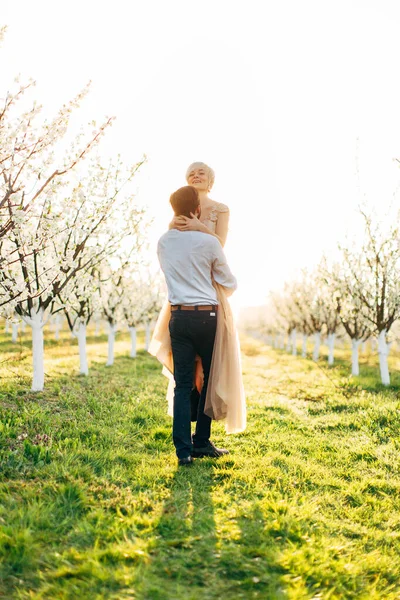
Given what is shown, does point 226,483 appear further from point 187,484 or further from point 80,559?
point 80,559

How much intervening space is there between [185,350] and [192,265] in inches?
35.2

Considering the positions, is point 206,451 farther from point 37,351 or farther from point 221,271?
point 37,351

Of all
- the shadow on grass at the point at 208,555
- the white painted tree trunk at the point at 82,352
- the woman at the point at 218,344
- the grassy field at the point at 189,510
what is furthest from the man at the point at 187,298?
the white painted tree trunk at the point at 82,352

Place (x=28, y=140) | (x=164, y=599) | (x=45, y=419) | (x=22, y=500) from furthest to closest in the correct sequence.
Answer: (x=45, y=419)
(x=28, y=140)
(x=22, y=500)
(x=164, y=599)

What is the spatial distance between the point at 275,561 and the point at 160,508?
1130mm

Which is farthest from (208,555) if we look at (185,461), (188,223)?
(188,223)

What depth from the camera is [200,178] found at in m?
5.05

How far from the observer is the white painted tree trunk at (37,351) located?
8.59m

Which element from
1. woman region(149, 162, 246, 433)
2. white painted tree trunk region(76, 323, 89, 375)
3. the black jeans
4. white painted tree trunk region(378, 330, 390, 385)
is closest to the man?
the black jeans

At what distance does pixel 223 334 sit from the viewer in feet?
15.9

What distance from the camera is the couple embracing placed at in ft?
15.2

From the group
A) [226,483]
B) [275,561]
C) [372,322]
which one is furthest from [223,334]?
[372,322]

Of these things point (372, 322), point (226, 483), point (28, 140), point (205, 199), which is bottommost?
point (226, 483)

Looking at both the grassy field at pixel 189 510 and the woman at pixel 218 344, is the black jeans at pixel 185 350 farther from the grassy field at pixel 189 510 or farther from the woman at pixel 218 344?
the grassy field at pixel 189 510
